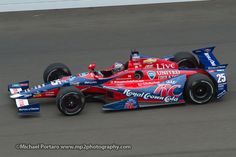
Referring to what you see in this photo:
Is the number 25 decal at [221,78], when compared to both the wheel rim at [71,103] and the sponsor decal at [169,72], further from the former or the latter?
the wheel rim at [71,103]

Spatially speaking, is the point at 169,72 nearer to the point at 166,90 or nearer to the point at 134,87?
the point at 166,90

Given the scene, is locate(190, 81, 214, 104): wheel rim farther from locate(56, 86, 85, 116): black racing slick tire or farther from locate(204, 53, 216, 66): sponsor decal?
locate(56, 86, 85, 116): black racing slick tire

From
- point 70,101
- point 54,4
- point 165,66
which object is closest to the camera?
point 70,101

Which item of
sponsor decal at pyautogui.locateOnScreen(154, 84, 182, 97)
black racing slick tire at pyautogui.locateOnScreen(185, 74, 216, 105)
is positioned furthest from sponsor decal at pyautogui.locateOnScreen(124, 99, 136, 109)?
black racing slick tire at pyautogui.locateOnScreen(185, 74, 216, 105)

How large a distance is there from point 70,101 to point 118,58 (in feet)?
11.6

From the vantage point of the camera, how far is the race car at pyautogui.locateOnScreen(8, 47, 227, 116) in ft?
31.3

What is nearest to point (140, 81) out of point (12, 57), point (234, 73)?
point (234, 73)

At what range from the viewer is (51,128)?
912cm

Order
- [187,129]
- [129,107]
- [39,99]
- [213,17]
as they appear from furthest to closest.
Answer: [213,17] < [39,99] < [129,107] < [187,129]

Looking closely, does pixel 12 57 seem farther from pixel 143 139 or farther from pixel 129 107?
pixel 143 139

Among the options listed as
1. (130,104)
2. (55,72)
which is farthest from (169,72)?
(55,72)

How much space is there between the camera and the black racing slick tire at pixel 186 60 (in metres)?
11.0

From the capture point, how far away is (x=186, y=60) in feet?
36.1

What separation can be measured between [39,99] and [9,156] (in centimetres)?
243
